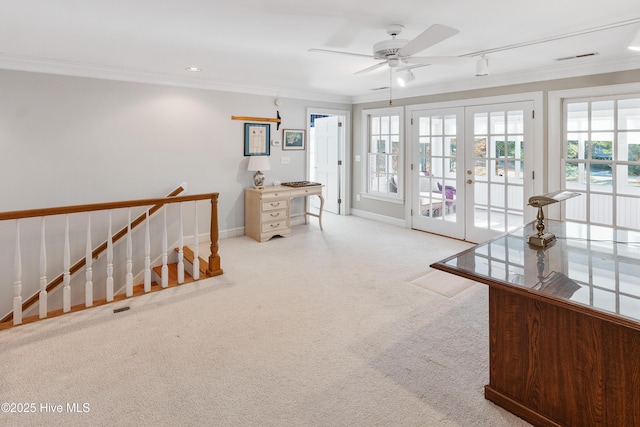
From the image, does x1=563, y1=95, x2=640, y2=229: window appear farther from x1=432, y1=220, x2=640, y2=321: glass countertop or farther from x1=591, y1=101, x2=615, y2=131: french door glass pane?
x1=432, y1=220, x2=640, y2=321: glass countertop

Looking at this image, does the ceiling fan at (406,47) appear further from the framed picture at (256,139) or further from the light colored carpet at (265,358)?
the framed picture at (256,139)

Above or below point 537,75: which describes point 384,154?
below

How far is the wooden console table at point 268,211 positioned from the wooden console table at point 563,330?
3529 mm

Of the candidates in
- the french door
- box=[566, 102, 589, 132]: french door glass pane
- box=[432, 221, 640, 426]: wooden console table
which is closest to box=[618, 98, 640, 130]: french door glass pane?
box=[566, 102, 589, 132]: french door glass pane

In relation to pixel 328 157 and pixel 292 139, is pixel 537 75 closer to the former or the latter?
pixel 292 139

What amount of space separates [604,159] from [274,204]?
4.02 m

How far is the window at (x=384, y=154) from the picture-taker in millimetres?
5973

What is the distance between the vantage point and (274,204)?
17.0ft

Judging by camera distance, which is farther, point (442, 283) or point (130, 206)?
point (442, 283)

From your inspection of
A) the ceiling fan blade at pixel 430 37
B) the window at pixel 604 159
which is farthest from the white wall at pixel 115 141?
the window at pixel 604 159

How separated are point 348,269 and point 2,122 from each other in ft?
12.8

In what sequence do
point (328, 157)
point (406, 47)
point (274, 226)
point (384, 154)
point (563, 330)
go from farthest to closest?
point (328, 157)
point (384, 154)
point (274, 226)
point (406, 47)
point (563, 330)

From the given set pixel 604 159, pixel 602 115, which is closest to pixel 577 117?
pixel 602 115

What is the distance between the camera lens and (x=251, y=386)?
6.61ft
